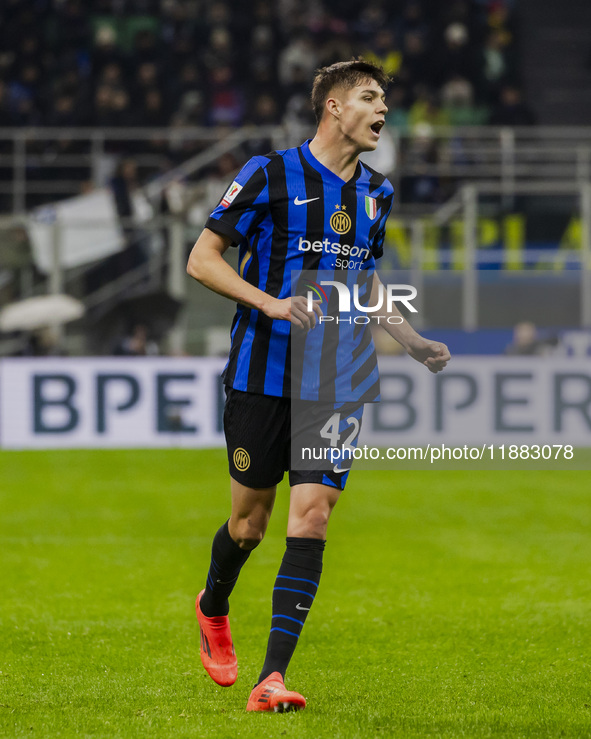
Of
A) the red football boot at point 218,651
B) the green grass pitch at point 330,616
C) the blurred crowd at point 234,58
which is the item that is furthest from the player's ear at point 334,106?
the blurred crowd at point 234,58

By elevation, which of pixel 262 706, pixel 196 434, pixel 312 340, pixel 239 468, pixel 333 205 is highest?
pixel 333 205

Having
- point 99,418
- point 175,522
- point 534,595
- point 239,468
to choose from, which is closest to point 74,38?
point 99,418

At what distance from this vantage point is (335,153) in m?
3.64

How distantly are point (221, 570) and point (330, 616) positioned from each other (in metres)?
1.39

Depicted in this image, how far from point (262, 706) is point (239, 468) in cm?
70

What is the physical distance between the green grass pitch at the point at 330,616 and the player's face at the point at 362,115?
67.6 inches

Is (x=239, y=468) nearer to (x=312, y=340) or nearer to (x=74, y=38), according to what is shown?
(x=312, y=340)

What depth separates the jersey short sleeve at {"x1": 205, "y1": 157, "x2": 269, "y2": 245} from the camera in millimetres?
3555

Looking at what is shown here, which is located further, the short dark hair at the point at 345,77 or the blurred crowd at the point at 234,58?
the blurred crowd at the point at 234,58

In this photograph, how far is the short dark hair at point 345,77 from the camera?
3594mm

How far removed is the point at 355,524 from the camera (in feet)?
25.5

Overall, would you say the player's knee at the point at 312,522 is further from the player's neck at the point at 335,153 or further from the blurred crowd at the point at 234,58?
the blurred crowd at the point at 234,58

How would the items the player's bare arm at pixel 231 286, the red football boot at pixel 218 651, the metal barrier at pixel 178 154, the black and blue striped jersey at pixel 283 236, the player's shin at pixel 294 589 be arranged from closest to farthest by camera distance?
→ 1. the player's bare arm at pixel 231 286
2. the player's shin at pixel 294 589
3. the black and blue striped jersey at pixel 283 236
4. the red football boot at pixel 218 651
5. the metal barrier at pixel 178 154

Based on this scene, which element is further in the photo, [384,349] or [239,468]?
[384,349]
